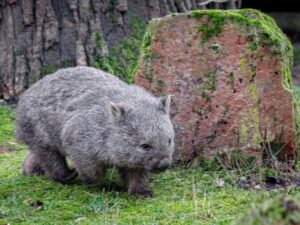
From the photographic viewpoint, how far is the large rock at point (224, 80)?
665cm

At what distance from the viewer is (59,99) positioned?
6.68 metres

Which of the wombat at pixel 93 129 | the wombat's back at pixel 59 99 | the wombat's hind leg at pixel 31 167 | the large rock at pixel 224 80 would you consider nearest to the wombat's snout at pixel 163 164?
the wombat at pixel 93 129

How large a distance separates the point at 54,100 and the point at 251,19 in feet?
6.50

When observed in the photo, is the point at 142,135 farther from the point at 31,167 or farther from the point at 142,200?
the point at 31,167

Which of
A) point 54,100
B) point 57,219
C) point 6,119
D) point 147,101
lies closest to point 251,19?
point 147,101

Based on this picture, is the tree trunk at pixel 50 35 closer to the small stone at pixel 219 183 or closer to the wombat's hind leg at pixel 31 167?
the wombat's hind leg at pixel 31 167

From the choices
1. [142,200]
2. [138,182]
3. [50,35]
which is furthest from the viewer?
[50,35]

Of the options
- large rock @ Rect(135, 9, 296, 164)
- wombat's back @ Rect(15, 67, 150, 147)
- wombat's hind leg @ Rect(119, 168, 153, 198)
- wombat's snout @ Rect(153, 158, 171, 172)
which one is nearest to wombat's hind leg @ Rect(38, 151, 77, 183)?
wombat's back @ Rect(15, 67, 150, 147)

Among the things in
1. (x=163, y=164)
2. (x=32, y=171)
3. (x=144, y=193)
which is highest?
(x=163, y=164)

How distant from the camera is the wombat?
19.7 feet

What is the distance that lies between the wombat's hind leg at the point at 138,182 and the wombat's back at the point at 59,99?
66 cm

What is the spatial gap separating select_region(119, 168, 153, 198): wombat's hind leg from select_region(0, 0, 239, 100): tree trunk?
11.8 ft

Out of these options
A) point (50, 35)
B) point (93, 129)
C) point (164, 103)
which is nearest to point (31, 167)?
point (93, 129)

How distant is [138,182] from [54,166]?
1.00 m
